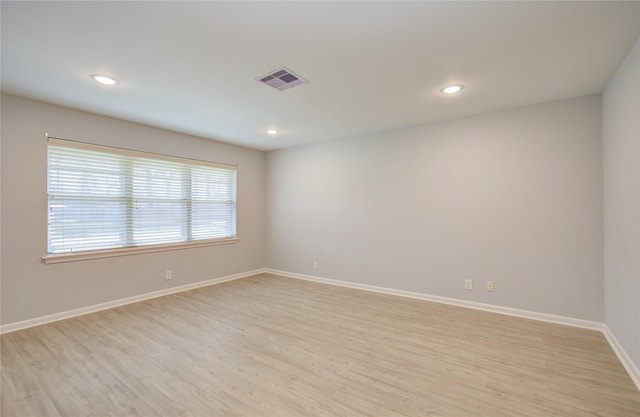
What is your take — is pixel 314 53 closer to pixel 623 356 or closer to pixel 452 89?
pixel 452 89

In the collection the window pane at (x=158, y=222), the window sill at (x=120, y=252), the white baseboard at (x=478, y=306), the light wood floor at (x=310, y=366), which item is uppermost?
the window pane at (x=158, y=222)

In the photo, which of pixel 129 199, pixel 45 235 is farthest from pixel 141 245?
pixel 45 235

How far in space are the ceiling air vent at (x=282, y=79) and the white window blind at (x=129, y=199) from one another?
2.49 m

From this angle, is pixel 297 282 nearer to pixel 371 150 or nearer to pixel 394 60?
pixel 371 150

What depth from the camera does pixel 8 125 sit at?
9.91 ft

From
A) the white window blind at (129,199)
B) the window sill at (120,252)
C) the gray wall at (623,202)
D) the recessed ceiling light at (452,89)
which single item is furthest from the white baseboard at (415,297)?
the recessed ceiling light at (452,89)

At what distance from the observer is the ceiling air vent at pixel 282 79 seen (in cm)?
252

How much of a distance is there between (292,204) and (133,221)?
2584 millimetres

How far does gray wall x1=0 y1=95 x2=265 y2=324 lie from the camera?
303cm

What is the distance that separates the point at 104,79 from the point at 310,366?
3133 mm

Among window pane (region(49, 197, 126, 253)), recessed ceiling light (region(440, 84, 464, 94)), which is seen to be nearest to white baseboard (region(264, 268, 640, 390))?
recessed ceiling light (region(440, 84, 464, 94))

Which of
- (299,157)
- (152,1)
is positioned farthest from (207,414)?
(299,157)

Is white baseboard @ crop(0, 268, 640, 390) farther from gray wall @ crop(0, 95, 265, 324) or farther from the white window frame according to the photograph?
the white window frame

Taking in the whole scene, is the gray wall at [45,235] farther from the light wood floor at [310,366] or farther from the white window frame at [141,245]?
the light wood floor at [310,366]
